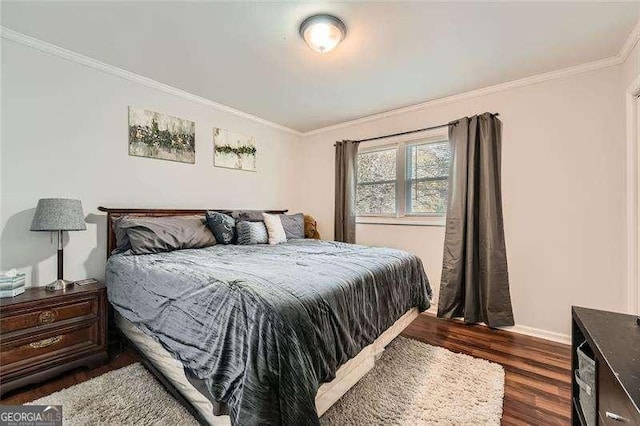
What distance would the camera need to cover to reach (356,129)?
12.5 feet

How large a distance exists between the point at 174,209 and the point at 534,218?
3.57 metres

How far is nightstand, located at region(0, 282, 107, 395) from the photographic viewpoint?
1.65 metres

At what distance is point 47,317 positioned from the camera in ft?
5.88

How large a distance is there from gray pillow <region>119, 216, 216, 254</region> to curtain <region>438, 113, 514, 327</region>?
251 centimetres

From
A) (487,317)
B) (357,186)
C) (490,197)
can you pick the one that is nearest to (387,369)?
(487,317)

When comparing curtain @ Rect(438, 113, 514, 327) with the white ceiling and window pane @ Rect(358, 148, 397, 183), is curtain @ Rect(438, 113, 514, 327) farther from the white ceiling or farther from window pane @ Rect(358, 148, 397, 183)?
window pane @ Rect(358, 148, 397, 183)

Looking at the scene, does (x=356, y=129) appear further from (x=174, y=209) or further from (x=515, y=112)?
(x=174, y=209)

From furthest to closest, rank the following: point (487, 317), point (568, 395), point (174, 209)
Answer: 1. point (174, 209)
2. point (487, 317)
3. point (568, 395)

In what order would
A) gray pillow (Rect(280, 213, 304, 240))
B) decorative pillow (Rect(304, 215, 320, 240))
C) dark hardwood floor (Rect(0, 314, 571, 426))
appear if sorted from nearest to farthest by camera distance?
dark hardwood floor (Rect(0, 314, 571, 426)), gray pillow (Rect(280, 213, 304, 240)), decorative pillow (Rect(304, 215, 320, 240))

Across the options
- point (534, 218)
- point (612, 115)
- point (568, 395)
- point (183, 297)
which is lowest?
point (568, 395)

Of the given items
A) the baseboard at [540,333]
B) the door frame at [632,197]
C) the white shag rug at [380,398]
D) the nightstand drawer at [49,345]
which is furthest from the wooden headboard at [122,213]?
the door frame at [632,197]

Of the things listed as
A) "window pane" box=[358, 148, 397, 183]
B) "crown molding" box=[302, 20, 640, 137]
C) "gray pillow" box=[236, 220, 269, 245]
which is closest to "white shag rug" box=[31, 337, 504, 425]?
"gray pillow" box=[236, 220, 269, 245]

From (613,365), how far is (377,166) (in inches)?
121

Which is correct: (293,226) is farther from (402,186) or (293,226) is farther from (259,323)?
(259,323)
